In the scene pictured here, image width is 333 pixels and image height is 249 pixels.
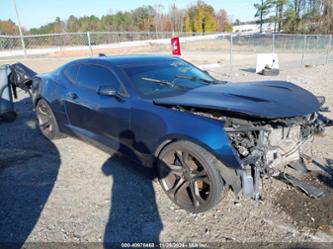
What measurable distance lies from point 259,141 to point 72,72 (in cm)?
319

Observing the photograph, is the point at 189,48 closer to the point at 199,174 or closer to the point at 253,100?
the point at 253,100

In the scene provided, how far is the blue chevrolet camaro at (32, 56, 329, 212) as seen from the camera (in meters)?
2.92

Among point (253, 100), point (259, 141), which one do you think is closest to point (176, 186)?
point (259, 141)

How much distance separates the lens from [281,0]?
4681 centimetres

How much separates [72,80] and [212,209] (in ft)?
9.57

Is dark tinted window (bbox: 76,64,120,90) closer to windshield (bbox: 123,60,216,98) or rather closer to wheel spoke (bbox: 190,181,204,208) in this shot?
windshield (bbox: 123,60,216,98)

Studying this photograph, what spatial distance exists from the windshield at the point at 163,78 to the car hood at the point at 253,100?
0.24 metres

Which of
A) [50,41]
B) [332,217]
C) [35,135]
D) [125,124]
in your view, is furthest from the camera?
[50,41]

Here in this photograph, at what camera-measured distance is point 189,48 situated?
36781 mm

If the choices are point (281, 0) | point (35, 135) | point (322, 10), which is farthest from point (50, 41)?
point (281, 0)

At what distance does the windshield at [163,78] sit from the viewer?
3.72 meters

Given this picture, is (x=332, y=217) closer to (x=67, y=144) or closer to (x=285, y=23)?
(x=67, y=144)

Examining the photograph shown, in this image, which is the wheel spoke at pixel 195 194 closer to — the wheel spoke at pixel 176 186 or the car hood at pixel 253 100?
the wheel spoke at pixel 176 186

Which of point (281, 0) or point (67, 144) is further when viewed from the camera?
A: point (281, 0)
